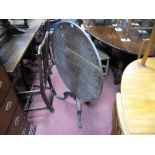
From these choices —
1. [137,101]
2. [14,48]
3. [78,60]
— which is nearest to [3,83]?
[78,60]

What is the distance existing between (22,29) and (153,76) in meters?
2.03

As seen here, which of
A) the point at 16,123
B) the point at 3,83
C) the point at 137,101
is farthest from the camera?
the point at 16,123

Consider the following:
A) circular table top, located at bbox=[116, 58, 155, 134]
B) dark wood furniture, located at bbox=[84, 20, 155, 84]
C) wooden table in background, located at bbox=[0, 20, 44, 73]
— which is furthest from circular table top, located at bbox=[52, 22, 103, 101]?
dark wood furniture, located at bbox=[84, 20, 155, 84]

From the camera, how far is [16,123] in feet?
4.53

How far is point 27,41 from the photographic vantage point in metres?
1.98

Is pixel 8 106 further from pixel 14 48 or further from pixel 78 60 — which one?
pixel 14 48

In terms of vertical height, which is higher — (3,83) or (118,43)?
(118,43)

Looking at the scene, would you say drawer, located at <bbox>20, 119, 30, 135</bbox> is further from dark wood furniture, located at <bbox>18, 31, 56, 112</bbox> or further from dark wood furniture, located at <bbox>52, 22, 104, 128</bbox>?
dark wood furniture, located at <bbox>52, 22, 104, 128</bbox>

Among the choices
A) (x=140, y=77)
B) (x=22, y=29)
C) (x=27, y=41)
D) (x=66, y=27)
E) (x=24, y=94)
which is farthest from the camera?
(x=22, y=29)

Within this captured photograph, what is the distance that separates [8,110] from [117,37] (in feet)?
5.68

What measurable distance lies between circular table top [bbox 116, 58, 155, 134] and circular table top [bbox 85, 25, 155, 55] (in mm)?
904

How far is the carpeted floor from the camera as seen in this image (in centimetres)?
176
